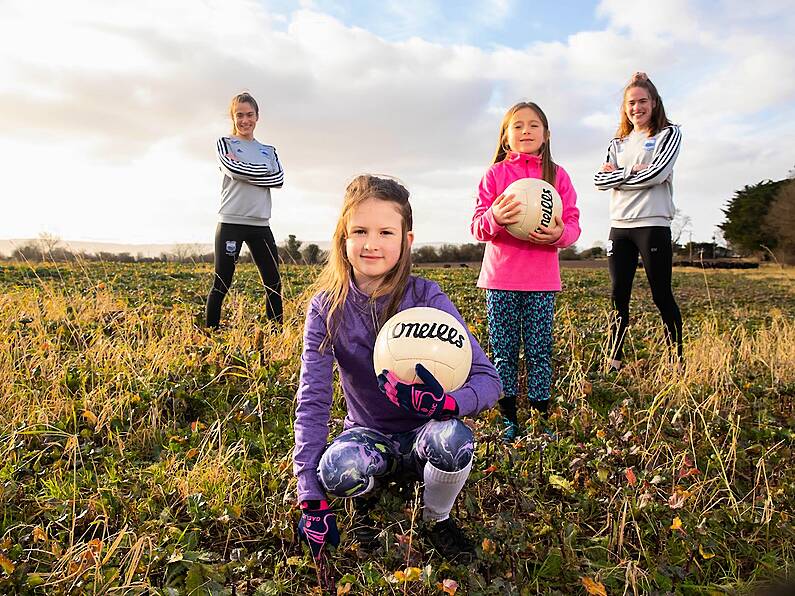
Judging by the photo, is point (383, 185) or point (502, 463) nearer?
point (383, 185)

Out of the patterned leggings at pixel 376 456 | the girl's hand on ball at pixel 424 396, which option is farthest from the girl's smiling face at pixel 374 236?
the patterned leggings at pixel 376 456

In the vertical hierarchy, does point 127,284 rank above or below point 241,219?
below

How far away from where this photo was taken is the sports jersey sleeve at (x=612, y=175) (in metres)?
5.35

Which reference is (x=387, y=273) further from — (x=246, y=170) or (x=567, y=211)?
(x=246, y=170)

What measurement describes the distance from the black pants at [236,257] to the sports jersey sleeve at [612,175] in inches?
122

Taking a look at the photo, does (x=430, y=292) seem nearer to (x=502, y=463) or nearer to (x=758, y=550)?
(x=502, y=463)

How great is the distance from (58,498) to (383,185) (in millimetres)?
2194

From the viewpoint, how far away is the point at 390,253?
9.08 ft

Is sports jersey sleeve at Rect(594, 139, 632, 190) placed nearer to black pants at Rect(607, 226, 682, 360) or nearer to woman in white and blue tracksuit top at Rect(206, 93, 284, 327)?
black pants at Rect(607, 226, 682, 360)

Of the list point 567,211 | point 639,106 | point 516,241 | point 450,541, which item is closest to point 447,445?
point 450,541

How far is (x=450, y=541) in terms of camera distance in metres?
2.67

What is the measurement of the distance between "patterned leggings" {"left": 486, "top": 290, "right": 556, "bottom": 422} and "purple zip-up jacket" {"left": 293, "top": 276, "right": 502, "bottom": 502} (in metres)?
1.18

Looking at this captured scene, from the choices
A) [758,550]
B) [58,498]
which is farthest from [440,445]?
[58,498]

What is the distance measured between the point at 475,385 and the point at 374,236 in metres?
0.78
